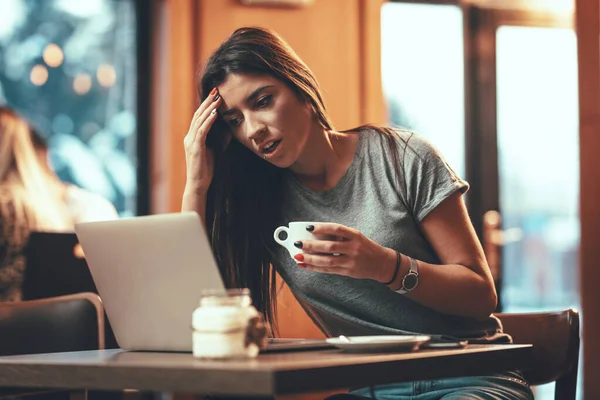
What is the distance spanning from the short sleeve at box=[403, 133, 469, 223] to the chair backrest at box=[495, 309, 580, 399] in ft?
1.12

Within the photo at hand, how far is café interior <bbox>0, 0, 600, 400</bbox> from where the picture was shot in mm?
3434

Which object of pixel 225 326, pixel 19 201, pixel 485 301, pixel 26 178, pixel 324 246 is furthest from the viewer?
pixel 26 178

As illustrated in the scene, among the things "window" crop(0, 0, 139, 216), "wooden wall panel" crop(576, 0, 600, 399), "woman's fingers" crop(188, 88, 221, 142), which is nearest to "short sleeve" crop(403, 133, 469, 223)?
"woman's fingers" crop(188, 88, 221, 142)

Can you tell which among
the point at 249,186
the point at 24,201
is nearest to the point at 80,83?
the point at 24,201

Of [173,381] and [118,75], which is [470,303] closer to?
[173,381]

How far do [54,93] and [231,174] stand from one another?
8.31ft

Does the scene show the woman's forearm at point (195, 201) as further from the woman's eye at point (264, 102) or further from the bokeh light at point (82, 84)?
the bokeh light at point (82, 84)

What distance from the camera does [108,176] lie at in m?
4.45

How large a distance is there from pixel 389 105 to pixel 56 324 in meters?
3.44

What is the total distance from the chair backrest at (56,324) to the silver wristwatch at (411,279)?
0.73 m

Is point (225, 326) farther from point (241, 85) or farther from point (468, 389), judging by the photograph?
point (241, 85)

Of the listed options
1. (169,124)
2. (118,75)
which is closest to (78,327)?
(169,124)

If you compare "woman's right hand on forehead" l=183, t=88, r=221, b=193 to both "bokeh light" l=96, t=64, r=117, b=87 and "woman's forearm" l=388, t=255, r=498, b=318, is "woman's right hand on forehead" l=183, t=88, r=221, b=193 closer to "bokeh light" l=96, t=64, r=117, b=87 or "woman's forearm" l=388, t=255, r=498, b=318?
"woman's forearm" l=388, t=255, r=498, b=318

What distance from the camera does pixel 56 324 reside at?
2.02 metres
